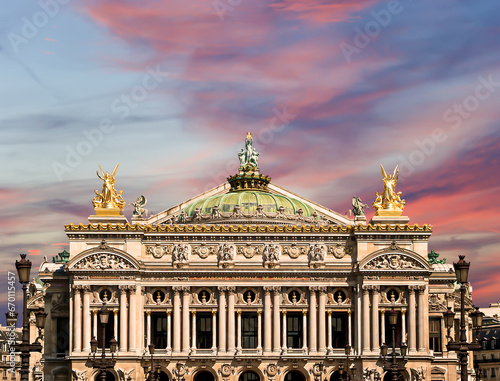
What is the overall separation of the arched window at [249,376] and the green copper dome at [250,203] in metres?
21.5

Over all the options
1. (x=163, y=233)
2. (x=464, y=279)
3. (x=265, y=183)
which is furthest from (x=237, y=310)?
(x=464, y=279)

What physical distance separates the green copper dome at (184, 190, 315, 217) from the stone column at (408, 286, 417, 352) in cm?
2151

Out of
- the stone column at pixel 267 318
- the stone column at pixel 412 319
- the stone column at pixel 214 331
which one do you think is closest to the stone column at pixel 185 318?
the stone column at pixel 214 331

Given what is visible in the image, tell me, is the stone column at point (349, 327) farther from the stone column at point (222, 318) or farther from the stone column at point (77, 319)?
the stone column at point (77, 319)

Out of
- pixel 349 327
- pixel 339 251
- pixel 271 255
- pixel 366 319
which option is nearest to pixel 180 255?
pixel 271 255

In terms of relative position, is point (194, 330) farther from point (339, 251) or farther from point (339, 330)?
point (339, 251)

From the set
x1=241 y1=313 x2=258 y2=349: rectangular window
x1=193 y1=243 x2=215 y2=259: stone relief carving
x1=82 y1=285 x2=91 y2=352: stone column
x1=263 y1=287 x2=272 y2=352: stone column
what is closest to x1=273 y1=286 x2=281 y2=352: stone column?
x1=263 y1=287 x2=272 y2=352: stone column

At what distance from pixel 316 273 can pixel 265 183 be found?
84.9 ft

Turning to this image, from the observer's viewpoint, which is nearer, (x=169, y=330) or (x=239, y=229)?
(x=169, y=330)

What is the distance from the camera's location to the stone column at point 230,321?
98562 millimetres

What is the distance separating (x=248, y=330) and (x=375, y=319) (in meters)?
12.2

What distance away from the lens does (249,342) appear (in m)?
100

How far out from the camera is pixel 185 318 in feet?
324

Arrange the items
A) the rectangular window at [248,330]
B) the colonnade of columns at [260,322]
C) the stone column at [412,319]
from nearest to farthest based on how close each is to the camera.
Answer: the colonnade of columns at [260,322], the stone column at [412,319], the rectangular window at [248,330]
